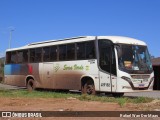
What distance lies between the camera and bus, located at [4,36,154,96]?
20453 mm

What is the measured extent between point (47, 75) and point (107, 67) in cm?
591

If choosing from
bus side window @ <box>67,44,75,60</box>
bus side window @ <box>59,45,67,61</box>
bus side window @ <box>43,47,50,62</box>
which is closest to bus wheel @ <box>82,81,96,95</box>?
bus side window @ <box>67,44,75,60</box>

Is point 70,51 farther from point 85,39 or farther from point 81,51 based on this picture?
point 85,39

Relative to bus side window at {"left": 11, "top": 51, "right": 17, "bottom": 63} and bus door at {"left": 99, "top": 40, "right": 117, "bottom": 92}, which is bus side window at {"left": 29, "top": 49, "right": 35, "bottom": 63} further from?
bus door at {"left": 99, "top": 40, "right": 117, "bottom": 92}

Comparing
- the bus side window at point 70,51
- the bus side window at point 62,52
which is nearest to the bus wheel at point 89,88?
the bus side window at point 70,51

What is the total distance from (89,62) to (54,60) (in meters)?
3.57

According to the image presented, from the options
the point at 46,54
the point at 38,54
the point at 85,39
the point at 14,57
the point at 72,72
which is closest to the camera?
the point at 85,39

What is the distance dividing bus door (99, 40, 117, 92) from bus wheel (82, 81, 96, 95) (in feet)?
2.48

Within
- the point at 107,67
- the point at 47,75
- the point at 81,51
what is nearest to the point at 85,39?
the point at 81,51

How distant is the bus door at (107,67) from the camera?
20516 mm

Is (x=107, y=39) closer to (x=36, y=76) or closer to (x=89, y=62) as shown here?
(x=89, y=62)

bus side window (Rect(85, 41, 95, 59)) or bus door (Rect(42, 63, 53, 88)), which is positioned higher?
bus side window (Rect(85, 41, 95, 59))

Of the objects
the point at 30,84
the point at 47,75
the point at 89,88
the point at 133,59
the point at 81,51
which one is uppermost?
the point at 81,51

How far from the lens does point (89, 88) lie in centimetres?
2202
